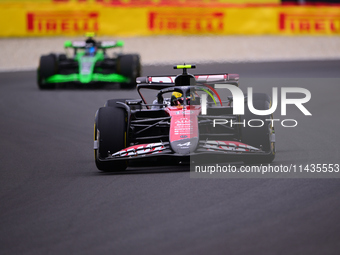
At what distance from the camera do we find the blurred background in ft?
87.2

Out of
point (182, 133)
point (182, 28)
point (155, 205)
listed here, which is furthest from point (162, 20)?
point (155, 205)

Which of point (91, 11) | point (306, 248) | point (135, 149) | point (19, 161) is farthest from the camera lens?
point (91, 11)

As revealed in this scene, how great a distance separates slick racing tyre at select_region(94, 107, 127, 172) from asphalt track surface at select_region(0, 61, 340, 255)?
0.19m

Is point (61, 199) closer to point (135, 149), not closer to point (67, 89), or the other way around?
point (135, 149)

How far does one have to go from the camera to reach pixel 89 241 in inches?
239

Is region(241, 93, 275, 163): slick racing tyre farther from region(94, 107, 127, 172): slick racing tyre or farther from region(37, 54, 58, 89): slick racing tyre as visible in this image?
region(37, 54, 58, 89): slick racing tyre

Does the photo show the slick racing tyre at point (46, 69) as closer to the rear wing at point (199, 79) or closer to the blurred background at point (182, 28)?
the blurred background at point (182, 28)

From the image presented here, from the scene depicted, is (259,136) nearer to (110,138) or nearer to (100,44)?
(110,138)

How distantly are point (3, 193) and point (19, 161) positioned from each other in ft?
6.69

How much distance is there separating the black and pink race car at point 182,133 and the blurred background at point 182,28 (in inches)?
643

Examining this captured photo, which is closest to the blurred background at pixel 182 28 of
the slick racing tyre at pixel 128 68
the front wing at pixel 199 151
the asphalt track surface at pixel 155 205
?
the slick racing tyre at pixel 128 68

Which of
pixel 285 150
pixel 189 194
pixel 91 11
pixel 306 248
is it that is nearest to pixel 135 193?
pixel 189 194

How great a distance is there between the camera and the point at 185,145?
8.74 meters

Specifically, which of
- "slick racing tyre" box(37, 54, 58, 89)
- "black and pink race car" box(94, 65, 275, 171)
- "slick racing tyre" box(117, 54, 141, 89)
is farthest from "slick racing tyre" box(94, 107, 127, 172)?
"slick racing tyre" box(37, 54, 58, 89)
